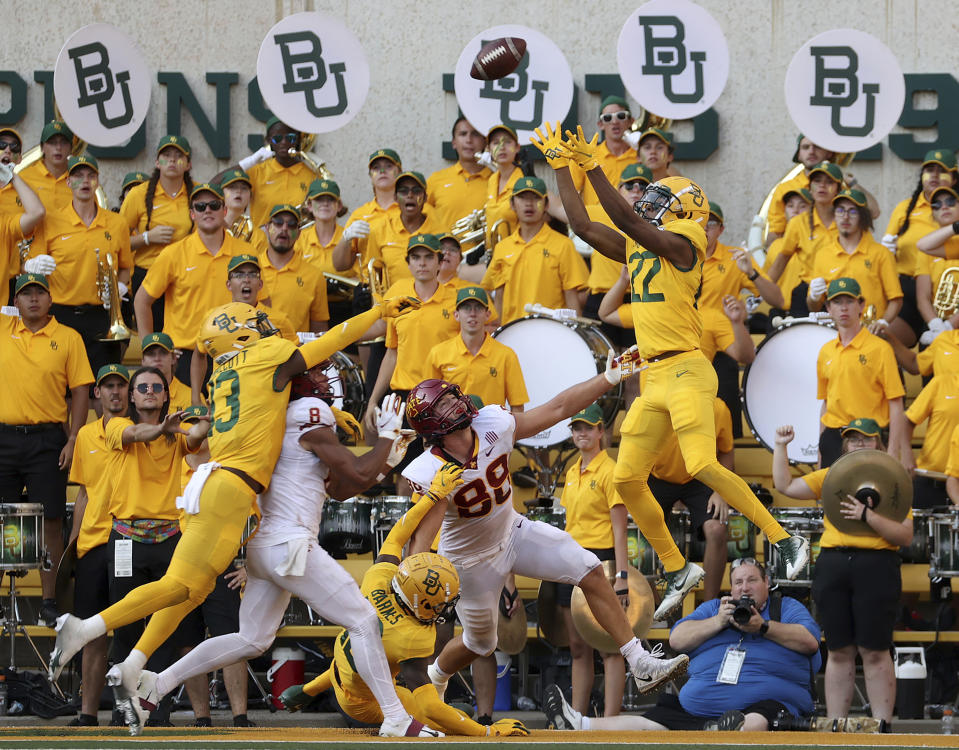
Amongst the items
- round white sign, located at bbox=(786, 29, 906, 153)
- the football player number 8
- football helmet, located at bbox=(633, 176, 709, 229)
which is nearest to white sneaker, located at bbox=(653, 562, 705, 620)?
football helmet, located at bbox=(633, 176, 709, 229)

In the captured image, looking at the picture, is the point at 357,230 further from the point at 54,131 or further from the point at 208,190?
the point at 54,131

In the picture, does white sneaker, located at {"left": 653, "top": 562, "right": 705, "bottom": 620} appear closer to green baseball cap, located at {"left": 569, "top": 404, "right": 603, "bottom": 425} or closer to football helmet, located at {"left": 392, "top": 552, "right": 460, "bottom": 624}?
football helmet, located at {"left": 392, "top": 552, "right": 460, "bottom": 624}

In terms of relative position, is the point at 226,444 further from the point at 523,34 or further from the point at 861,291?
the point at 523,34

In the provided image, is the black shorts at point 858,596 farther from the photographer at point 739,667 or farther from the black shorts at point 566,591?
the black shorts at point 566,591

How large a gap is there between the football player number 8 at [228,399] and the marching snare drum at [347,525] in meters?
2.24

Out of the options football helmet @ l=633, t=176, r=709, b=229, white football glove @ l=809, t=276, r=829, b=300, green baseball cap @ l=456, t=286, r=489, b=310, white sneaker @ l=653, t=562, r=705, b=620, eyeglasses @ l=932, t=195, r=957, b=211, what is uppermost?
football helmet @ l=633, t=176, r=709, b=229

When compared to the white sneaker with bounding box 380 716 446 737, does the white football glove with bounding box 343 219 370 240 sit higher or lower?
higher

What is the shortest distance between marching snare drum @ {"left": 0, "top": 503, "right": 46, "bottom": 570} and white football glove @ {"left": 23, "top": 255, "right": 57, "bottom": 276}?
1877 millimetres

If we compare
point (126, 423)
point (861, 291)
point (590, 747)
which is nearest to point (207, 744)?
point (590, 747)

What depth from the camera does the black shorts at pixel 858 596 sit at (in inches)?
351

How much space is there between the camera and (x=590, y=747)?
246 inches

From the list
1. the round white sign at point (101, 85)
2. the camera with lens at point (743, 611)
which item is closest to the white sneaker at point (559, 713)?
the camera with lens at point (743, 611)

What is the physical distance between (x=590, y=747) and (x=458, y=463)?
1.73 m

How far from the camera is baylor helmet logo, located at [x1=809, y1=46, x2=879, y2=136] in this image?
11859mm
